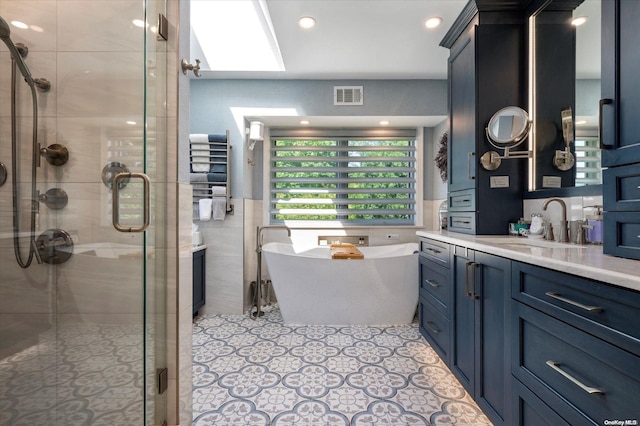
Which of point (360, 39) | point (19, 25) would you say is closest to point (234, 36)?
point (360, 39)

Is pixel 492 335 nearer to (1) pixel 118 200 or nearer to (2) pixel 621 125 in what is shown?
(2) pixel 621 125

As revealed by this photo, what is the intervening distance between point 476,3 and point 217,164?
8.46 feet

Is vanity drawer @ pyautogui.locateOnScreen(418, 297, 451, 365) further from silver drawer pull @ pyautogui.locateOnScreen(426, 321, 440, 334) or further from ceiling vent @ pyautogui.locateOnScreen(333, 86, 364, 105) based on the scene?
ceiling vent @ pyautogui.locateOnScreen(333, 86, 364, 105)

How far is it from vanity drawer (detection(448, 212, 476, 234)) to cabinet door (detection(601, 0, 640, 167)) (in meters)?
0.98

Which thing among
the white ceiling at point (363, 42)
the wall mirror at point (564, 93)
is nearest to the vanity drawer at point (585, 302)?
the wall mirror at point (564, 93)

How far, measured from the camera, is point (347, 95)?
10.7 feet

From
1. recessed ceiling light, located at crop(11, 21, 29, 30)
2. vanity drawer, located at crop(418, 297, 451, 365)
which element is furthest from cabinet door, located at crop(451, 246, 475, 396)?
recessed ceiling light, located at crop(11, 21, 29, 30)

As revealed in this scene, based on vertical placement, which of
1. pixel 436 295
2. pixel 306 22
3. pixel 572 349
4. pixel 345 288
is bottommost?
pixel 345 288

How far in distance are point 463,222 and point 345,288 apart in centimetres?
117

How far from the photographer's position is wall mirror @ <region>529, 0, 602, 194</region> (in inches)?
62.9

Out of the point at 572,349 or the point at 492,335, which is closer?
the point at 572,349

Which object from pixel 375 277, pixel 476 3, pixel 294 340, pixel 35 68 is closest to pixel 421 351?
pixel 375 277

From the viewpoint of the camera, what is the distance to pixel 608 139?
116 centimetres

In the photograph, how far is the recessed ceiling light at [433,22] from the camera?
2256 mm
